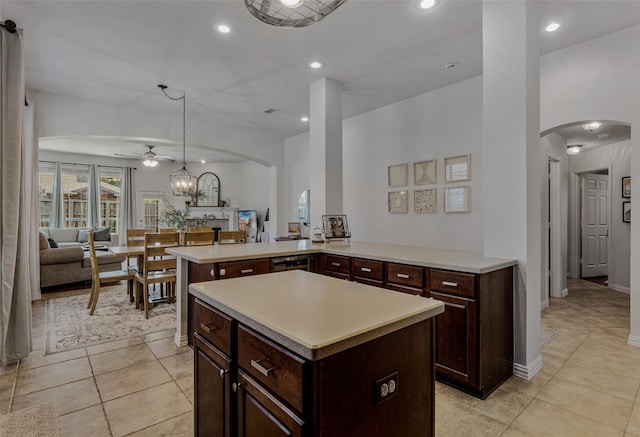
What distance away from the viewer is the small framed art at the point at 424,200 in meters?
4.54

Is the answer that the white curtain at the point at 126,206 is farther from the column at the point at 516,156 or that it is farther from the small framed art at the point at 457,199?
the column at the point at 516,156

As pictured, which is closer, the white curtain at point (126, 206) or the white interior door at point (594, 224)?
the white interior door at point (594, 224)

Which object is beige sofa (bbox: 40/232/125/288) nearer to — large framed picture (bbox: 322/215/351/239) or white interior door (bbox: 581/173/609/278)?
large framed picture (bbox: 322/215/351/239)

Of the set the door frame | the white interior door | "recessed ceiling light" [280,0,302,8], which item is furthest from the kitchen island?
the white interior door

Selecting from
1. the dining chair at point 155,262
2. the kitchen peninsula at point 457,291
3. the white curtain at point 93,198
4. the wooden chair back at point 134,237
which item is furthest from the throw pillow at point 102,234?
the kitchen peninsula at point 457,291

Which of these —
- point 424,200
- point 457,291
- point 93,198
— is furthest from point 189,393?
point 93,198

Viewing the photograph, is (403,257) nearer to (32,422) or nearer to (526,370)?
(526,370)

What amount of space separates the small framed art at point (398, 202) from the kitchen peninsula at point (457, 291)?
2138 mm

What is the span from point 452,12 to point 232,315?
307cm

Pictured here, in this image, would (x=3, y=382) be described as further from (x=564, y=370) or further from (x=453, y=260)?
(x=564, y=370)

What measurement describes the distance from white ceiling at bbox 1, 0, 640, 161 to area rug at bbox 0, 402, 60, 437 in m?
3.08

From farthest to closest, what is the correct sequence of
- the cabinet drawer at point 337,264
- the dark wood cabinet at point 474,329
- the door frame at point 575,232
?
the door frame at point 575,232, the cabinet drawer at point 337,264, the dark wood cabinet at point 474,329

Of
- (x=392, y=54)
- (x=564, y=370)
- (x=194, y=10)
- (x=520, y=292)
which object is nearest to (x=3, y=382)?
(x=194, y=10)

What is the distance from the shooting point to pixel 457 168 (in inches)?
168
